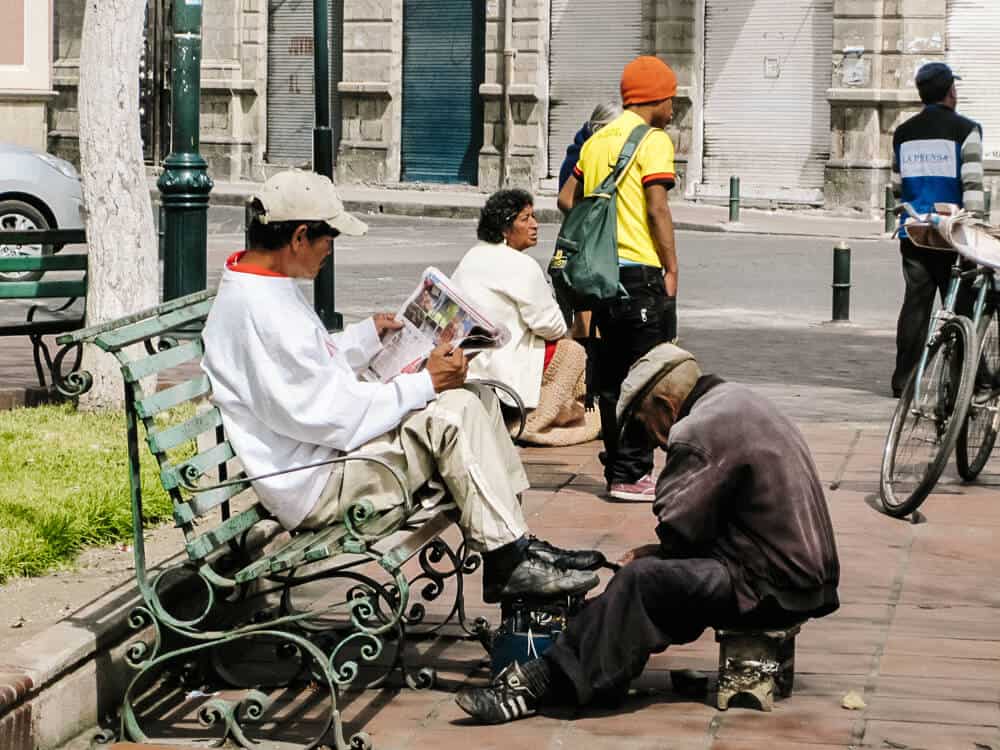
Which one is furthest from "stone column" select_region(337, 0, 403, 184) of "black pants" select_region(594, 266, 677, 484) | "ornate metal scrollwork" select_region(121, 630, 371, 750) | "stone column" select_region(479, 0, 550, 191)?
"ornate metal scrollwork" select_region(121, 630, 371, 750)

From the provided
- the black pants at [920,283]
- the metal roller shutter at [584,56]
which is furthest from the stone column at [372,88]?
the black pants at [920,283]

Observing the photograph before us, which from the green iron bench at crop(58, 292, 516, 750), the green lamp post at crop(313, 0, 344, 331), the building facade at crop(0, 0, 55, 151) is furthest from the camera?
the building facade at crop(0, 0, 55, 151)

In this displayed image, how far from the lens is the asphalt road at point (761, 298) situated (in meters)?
11.6

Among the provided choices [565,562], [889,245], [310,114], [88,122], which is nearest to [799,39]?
[889,245]

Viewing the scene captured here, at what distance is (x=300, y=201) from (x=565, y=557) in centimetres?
118

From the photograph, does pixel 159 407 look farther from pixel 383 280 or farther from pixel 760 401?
pixel 383 280

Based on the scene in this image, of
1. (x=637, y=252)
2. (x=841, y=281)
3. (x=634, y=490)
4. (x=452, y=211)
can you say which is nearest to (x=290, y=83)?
(x=452, y=211)

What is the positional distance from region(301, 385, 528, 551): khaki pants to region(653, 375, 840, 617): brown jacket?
1.38ft

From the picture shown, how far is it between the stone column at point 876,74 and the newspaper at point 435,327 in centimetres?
2084

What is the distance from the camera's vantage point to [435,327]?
546cm

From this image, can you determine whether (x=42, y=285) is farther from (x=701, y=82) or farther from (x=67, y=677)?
(x=701, y=82)

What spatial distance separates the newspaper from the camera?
5.39m

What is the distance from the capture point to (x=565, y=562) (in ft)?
17.5

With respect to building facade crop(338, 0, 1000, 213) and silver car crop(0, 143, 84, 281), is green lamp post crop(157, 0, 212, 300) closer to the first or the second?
silver car crop(0, 143, 84, 281)
